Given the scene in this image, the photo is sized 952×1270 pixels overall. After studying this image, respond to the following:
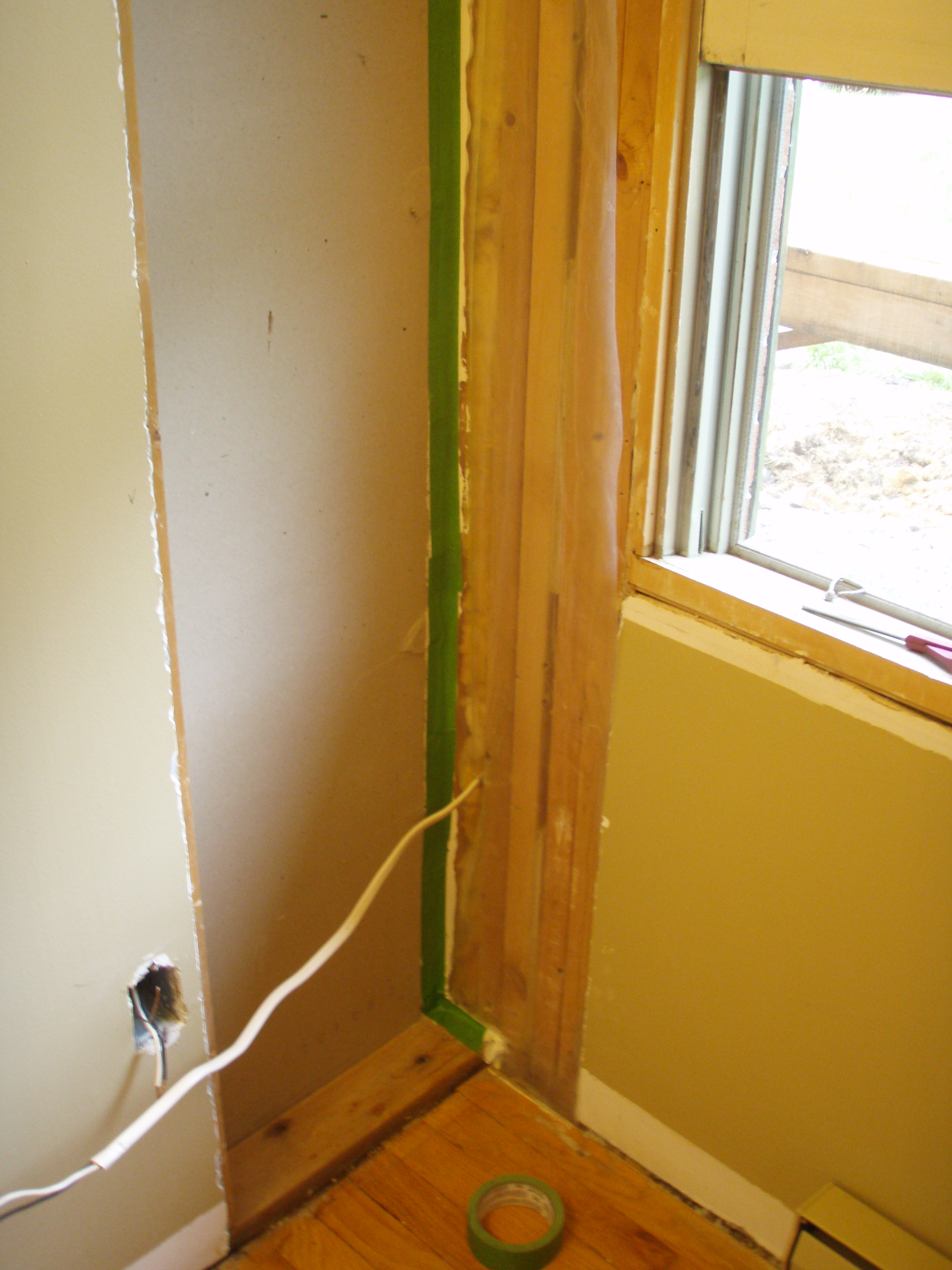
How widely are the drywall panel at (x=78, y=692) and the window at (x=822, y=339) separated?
2.23 feet

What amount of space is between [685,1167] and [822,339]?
1230 millimetres

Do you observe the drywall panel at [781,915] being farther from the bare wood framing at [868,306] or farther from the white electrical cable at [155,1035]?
the white electrical cable at [155,1035]

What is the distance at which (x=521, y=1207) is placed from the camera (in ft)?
5.74

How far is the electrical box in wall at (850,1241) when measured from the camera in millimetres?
1423

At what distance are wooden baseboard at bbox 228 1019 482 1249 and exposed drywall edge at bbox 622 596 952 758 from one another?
930 mm

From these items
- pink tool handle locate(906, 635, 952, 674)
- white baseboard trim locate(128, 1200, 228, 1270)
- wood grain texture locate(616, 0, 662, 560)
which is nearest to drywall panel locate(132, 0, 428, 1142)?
white baseboard trim locate(128, 1200, 228, 1270)

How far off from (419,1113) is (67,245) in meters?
1.46

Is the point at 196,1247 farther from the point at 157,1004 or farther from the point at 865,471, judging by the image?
the point at 865,471

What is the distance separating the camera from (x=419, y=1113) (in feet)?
6.27

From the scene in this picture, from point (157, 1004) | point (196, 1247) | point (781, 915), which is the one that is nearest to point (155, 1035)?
point (157, 1004)

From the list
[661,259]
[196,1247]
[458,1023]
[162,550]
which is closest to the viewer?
[162,550]

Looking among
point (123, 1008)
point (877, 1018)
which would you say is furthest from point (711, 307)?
point (123, 1008)

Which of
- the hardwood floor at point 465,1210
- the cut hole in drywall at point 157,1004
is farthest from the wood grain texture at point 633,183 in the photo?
the hardwood floor at point 465,1210

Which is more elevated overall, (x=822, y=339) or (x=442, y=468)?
(x=822, y=339)
